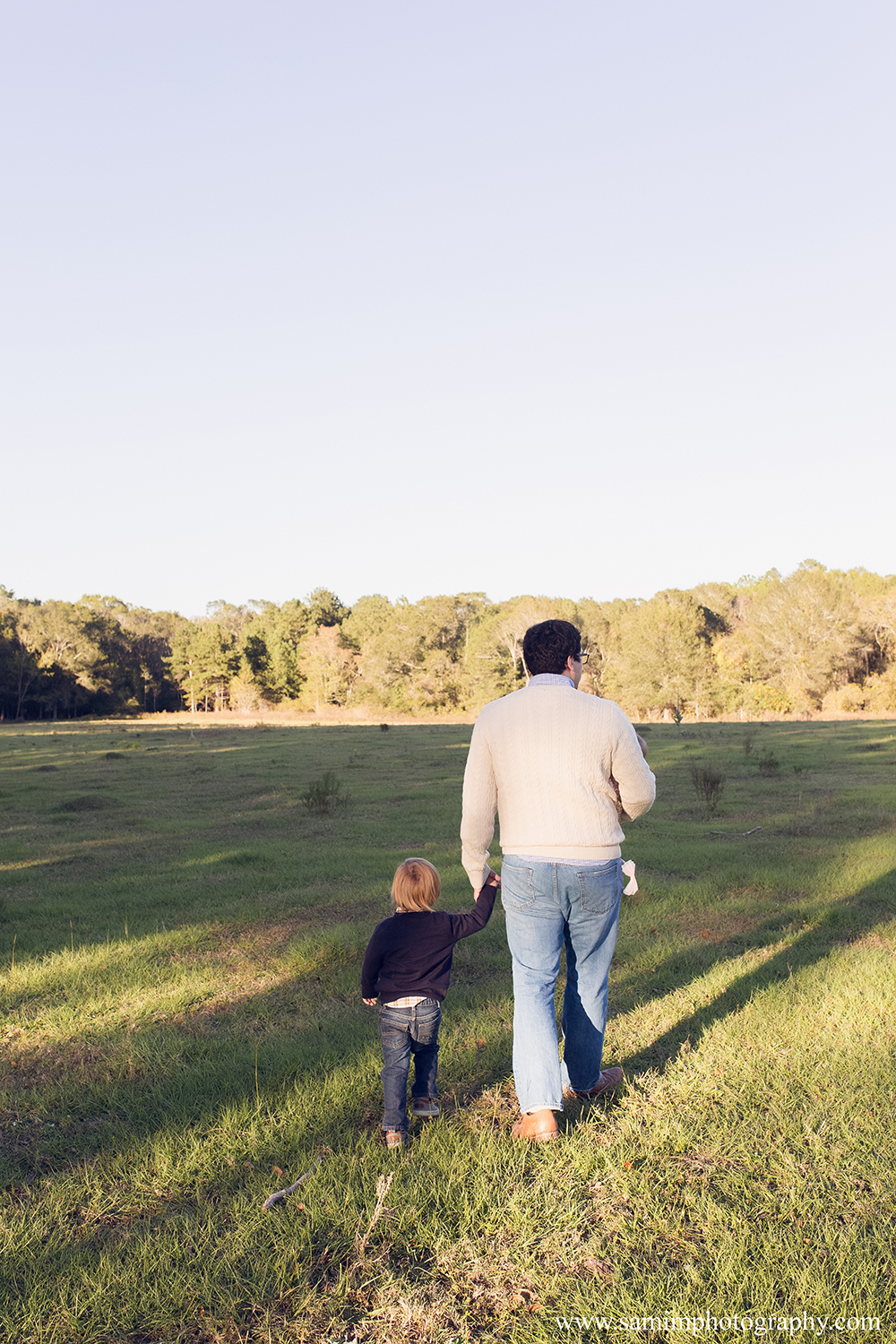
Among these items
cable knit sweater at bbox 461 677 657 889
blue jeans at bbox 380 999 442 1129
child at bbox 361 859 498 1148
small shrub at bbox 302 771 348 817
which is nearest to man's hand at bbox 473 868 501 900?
child at bbox 361 859 498 1148

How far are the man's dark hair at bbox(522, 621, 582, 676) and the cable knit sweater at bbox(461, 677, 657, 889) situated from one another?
15cm

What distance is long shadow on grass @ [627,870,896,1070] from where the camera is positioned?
4.87 meters

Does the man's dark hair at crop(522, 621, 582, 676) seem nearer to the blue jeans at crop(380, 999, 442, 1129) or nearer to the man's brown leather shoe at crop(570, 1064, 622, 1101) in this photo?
the blue jeans at crop(380, 999, 442, 1129)

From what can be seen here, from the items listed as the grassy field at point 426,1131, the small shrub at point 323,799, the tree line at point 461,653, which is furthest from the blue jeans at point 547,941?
the tree line at point 461,653

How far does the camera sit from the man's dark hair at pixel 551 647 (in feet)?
12.6

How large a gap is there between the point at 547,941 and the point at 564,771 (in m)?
0.78

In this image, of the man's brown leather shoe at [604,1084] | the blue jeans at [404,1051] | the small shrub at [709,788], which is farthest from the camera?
the small shrub at [709,788]

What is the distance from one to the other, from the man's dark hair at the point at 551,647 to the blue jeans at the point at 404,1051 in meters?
1.71

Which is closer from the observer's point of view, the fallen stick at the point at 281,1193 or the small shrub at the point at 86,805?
the fallen stick at the point at 281,1193

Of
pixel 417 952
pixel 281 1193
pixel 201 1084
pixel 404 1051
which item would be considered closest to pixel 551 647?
pixel 417 952

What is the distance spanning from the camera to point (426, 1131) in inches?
151

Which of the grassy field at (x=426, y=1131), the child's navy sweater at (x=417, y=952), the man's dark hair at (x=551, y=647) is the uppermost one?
the man's dark hair at (x=551, y=647)

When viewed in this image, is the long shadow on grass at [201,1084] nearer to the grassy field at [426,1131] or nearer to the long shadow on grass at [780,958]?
the grassy field at [426,1131]

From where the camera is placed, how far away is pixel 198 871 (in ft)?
33.2
